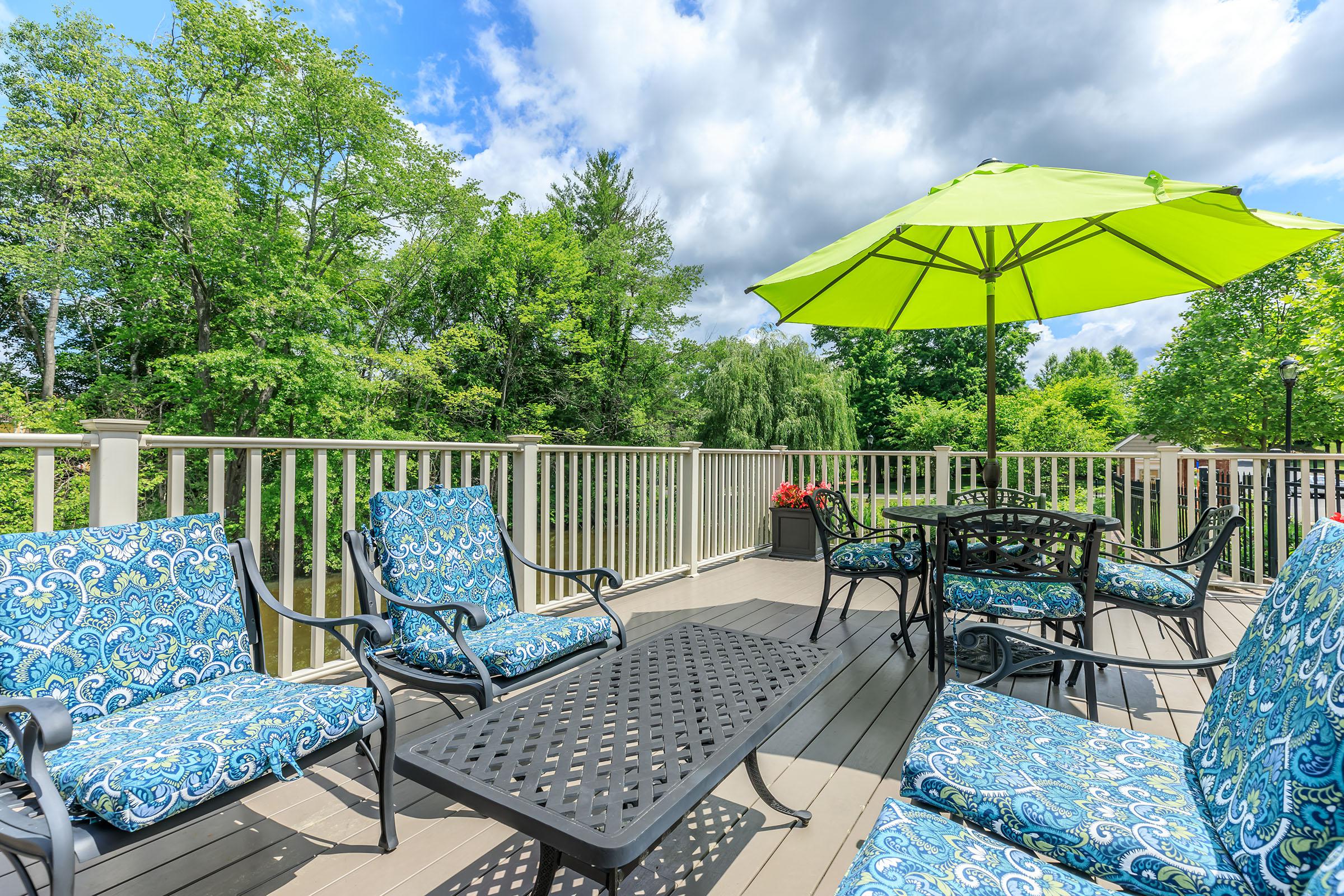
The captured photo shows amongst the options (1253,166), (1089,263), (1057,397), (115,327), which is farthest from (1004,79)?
(1057,397)

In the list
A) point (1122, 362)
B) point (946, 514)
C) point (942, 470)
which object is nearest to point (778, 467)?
point (942, 470)

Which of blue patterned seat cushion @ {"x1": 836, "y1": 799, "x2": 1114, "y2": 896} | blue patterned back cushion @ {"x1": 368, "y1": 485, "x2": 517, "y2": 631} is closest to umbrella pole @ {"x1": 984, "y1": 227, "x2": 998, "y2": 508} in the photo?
blue patterned seat cushion @ {"x1": 836, "y1": 799, "x2": 1114, "y2": 896}

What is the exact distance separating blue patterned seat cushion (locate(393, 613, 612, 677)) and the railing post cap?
1.09 meters

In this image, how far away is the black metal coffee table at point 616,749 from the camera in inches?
39.7

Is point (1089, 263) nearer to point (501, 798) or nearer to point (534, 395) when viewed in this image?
point (501, 798)

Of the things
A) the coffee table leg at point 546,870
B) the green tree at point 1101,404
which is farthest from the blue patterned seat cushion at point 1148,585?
the green tree at point 1101,404

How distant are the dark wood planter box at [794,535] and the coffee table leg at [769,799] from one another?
3932 millimetres

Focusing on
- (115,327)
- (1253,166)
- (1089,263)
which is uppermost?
(1253,166)

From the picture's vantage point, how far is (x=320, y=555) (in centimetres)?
260

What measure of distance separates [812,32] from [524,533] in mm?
6282

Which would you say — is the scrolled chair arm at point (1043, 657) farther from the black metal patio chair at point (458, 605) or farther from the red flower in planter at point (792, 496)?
the red flower in planter at point (792, 496)

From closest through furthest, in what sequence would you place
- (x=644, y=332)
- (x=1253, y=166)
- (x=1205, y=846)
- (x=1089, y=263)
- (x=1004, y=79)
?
(x=1205, y=846), (x=1089, y=263), (x=1004, y=79), (x=1253, y=166), (x=644, y=332)

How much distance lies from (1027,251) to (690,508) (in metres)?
2.97

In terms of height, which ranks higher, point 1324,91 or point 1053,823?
point 1324,91
